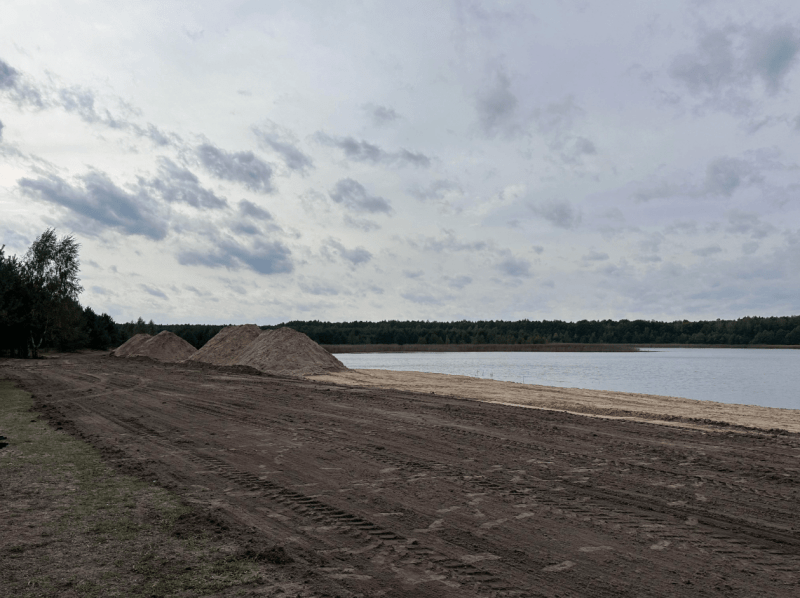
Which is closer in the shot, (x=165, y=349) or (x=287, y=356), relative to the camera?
(x=287, y=356)

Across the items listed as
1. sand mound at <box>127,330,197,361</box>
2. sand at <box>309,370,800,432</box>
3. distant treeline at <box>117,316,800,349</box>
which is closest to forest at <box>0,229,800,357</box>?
distant treeline at <box>117,316,800,349</box>

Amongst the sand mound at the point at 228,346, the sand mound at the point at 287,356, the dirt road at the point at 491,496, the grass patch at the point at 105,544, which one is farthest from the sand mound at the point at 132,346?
the grass patch at the point at 105,544

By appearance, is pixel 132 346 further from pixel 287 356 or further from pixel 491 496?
pixel 491 496

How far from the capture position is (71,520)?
222 inches

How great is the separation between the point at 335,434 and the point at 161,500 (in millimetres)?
4709

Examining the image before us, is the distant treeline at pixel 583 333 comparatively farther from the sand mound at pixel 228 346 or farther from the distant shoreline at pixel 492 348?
the sand mound at pixel 228 346

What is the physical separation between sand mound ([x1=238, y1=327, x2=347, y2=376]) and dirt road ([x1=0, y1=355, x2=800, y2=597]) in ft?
57.5

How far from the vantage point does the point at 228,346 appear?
38531mm

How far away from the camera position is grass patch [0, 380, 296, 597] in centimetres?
406

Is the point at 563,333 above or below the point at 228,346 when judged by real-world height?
above

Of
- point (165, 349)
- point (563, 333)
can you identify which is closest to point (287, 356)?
point (165, 349)

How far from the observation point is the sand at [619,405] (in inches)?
530

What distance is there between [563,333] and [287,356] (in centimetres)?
9253

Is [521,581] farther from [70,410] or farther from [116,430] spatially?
[70,410]
